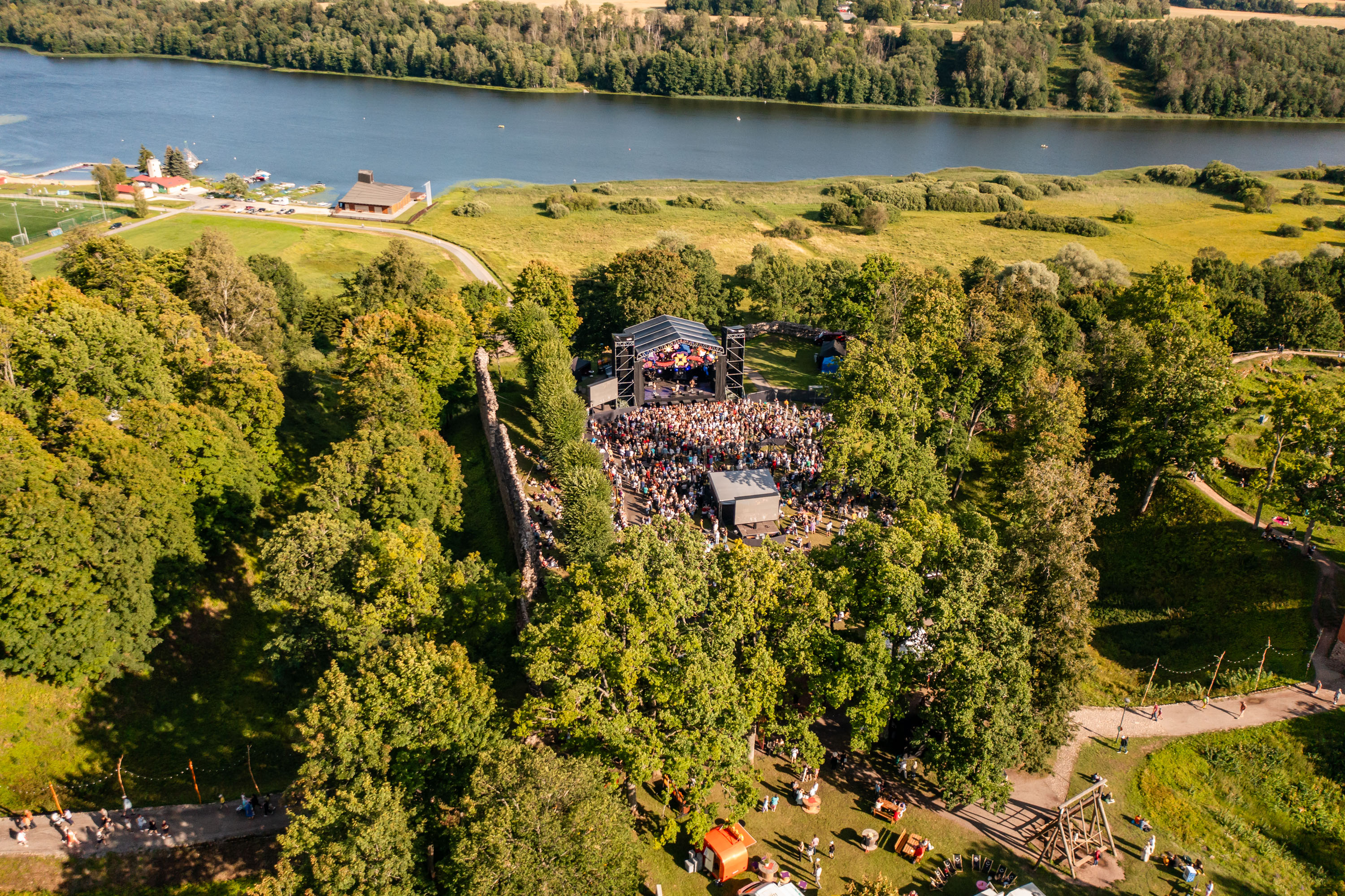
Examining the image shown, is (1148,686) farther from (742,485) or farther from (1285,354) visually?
(1285,354)

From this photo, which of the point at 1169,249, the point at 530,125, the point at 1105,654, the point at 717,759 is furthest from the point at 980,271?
the point at 530,125

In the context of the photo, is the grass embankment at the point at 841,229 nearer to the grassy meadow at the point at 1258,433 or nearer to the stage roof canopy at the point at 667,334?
the stage roof canopy at the point at 667,334

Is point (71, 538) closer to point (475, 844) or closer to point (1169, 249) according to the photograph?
point (475, 844)

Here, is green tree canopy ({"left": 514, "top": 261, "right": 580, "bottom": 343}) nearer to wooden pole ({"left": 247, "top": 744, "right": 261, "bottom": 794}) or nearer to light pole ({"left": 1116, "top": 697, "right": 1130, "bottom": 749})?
wooden pole ({"left": 247, "top": 744, "right": 261, "bottom": 794})

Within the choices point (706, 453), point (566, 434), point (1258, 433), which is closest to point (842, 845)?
point (706, 453)

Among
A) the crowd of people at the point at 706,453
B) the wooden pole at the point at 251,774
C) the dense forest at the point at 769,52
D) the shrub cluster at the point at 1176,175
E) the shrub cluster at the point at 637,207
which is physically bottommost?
the wooden pole at the point at 251,774

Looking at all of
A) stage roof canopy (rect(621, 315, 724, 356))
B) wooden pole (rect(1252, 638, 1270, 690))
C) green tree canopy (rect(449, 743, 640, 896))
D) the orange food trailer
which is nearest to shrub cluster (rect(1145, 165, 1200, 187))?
stage roof canopy (rect(621, 315, 724, 356))

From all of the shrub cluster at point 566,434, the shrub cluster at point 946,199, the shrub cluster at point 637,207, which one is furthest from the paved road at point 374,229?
the shrub cluster at point 946,199
